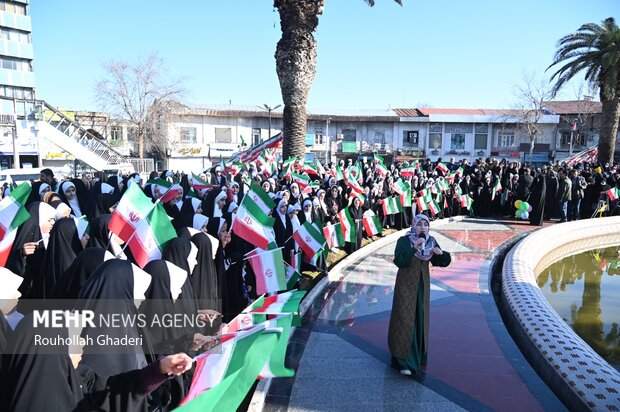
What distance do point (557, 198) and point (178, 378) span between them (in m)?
14.9

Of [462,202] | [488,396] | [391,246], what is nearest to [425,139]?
[462,202]

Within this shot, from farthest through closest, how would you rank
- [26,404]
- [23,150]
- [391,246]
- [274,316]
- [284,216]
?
[23,150], [391,246], [284,216], [274,316], [26,404]

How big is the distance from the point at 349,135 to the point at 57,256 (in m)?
40.1

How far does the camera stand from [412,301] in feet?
15.8

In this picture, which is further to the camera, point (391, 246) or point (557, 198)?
point (557, 198)

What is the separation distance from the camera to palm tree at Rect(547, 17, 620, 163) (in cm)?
2142

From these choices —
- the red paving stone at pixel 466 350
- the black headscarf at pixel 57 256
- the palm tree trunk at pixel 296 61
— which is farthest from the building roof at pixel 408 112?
the black headscarf at pixel 57 256

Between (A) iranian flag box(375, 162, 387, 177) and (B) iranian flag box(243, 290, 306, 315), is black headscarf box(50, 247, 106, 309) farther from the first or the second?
(A) iranian flag box(375, 162, 387, 177)

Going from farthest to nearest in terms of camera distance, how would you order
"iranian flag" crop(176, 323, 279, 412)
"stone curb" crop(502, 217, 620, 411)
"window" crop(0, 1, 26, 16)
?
"window" crop(0, 1, 26, 16) < "stone curb" crop(502, 217, 620, 411) < "iranian flag" crop(176, 323, 279, 412)

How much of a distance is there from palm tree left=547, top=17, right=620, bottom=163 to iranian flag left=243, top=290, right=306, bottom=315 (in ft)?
73.7

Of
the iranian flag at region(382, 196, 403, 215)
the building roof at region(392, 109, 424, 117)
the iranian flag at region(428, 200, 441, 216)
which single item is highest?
the building roof at region(392, 109, 424, 117)

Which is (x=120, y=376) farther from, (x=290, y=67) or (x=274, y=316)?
(x=290, y=67)

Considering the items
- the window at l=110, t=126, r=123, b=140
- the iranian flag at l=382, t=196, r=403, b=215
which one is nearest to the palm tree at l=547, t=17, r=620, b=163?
the iranian flag at l=382, t=196, r=403, b=215

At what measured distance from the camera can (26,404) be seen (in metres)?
1.92
